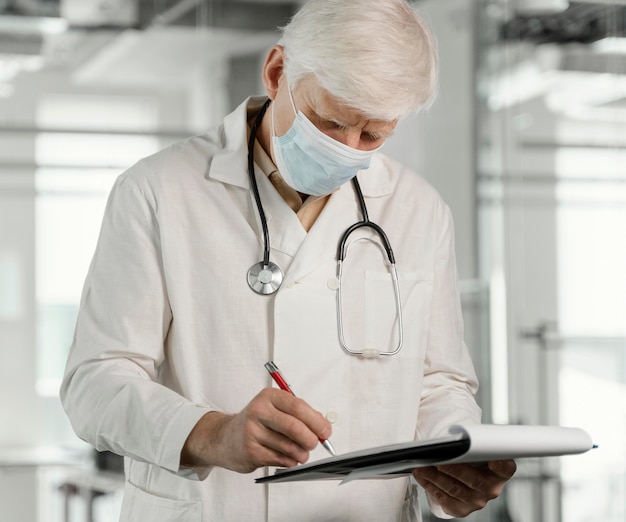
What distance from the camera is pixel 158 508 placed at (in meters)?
1.31

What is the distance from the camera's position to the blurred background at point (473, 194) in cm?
329

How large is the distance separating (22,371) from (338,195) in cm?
219

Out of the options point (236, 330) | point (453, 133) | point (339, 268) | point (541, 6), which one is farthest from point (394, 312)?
point (453, 133)

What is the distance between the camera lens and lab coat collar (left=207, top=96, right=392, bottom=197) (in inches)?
54.5

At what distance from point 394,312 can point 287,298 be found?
16 cm

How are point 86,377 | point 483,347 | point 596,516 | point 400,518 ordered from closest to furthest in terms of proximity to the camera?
point 86,377
point 400,518
point 596,516
point 483,347

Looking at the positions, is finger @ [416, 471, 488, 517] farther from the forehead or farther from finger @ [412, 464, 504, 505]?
the forehead

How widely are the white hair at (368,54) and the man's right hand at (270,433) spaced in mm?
392

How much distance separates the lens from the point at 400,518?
1.40 m

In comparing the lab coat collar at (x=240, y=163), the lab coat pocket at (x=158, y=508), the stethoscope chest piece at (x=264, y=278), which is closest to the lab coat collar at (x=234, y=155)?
the lab coat collar at (x=240, y=163)

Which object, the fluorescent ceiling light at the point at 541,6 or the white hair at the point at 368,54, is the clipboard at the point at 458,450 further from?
the fluorescent ceiling light at the point at 541,6

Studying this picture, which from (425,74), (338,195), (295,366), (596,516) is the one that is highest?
(425,74)

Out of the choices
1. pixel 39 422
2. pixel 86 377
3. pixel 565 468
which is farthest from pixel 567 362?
pixel 86 377

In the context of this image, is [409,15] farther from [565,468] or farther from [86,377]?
[565,468]
